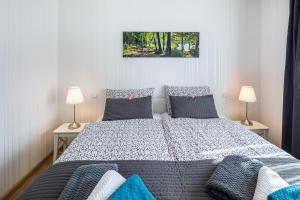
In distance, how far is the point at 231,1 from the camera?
10.7 ft

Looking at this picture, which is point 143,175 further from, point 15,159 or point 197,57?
point 197,57

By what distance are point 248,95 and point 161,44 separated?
4.43 ft

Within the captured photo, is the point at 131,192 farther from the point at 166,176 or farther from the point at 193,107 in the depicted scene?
the point at 193,107

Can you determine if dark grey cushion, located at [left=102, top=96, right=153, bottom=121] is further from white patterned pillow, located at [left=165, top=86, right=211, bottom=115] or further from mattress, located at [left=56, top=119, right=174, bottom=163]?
white patterned pillow, located at [left=165, top=86, right=211, bottom=115]

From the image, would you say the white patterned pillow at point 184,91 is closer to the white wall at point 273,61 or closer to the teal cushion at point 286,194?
the white wall at point 273,61

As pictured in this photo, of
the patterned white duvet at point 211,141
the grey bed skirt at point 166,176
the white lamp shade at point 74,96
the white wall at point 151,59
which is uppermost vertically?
the white wall at point 151,59

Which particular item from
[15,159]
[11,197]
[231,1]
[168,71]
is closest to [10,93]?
Answer: [15,159]

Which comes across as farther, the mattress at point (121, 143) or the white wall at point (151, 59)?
the white wall at point (151, 59)

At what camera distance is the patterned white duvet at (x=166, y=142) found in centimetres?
167

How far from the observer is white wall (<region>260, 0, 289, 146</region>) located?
283 cm

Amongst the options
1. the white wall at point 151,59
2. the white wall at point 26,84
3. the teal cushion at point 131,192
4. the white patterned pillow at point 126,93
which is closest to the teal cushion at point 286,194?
the teal cushion at point 131,192

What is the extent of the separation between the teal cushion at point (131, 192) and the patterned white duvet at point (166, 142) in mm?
612

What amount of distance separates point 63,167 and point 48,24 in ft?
7.24

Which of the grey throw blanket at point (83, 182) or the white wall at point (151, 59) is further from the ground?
the white wall at point (151, 59)
